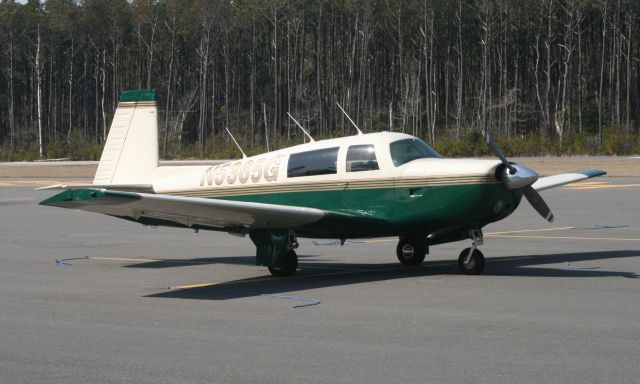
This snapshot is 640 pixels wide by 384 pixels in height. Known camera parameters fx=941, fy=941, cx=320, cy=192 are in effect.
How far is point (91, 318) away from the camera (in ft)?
32.2

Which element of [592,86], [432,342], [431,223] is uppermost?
[592,86]

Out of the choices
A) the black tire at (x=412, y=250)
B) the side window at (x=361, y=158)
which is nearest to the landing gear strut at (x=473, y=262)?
the black tire at (x=412, y=250)

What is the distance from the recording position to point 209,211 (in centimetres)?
1195

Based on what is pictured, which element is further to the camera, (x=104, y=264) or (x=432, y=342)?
(x=104, y=264)

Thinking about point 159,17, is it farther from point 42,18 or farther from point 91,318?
point 91,318

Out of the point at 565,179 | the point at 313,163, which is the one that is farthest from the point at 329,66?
the point at 313,163

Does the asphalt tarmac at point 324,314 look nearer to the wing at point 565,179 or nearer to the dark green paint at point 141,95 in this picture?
the wing at point 565,179

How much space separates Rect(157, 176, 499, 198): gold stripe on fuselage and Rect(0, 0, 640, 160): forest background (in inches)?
1936

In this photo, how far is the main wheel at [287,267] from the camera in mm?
13047

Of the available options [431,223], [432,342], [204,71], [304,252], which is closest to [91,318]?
[432,342]

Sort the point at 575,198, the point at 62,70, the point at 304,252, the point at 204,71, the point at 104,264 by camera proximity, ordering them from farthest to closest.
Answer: the point at 62,70, the point at 204,71, the point at 575,198, the point at 304,252, the point at 104,264

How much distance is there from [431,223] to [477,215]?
633 mm

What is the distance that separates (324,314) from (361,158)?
3.49m

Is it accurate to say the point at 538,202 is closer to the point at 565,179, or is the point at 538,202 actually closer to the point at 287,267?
the point at 565,179
